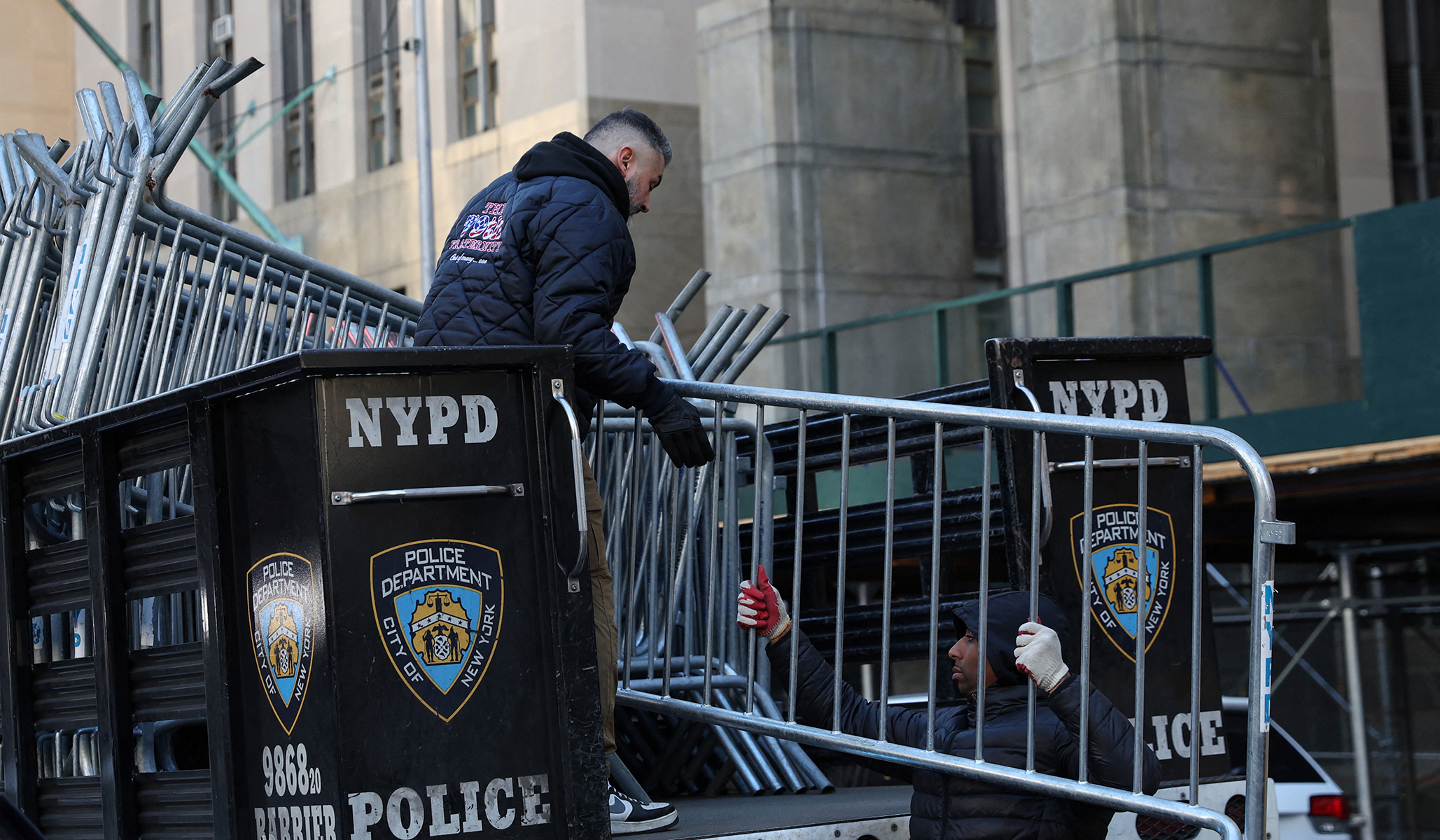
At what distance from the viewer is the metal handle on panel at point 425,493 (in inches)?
156

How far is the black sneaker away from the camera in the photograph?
491cm

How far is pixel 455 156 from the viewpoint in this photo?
2589cm

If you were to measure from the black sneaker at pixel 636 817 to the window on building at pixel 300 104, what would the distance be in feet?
84.9

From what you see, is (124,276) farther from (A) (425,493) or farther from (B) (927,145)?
(B) (927,145)

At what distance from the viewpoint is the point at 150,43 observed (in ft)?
110

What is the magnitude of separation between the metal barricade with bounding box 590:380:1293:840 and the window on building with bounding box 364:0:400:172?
21.3m

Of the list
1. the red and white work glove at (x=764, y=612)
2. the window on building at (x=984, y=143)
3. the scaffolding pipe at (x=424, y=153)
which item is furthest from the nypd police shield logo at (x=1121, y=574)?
the scaffolding pipe at (x=424, y=153)

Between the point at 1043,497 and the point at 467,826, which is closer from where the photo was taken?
the point at 467,826

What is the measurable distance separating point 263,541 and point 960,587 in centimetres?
1133

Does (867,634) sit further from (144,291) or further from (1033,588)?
(144,291)

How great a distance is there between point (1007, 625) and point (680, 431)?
1.07m

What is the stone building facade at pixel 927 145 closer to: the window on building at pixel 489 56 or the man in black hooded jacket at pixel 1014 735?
the window on building at pixel 489 56

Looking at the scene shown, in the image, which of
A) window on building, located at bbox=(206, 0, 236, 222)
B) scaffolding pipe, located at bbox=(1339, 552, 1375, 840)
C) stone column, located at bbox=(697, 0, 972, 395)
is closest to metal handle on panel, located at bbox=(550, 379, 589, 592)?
scaffolding pipe, located at bbox=(1339, 552, 1375, 840)

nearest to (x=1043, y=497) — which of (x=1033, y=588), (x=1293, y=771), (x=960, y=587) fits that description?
(x=1033, y=588)
